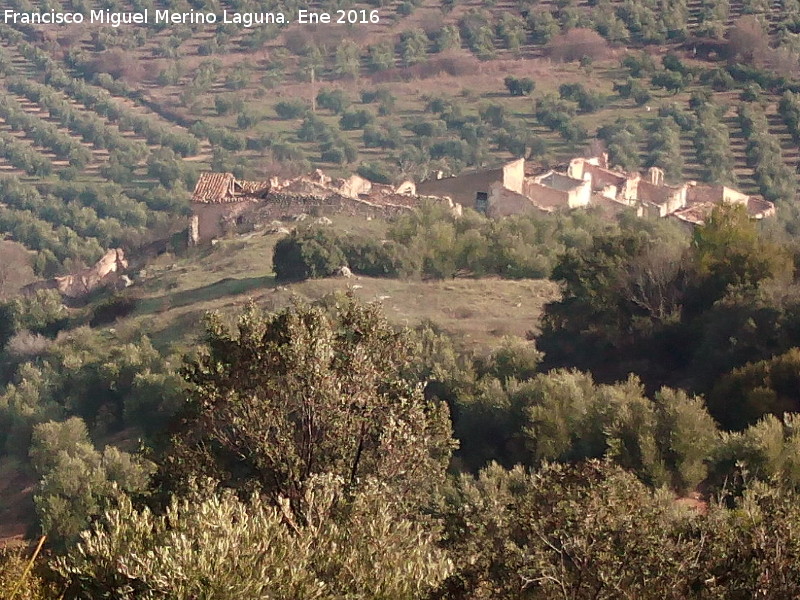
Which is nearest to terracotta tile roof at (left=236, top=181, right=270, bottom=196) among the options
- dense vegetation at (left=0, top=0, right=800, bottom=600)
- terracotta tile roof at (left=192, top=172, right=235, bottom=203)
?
terracotta tile roof at (left=192, top=172, right=235, bottom=203)

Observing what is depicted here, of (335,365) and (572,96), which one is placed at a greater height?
(335,365)

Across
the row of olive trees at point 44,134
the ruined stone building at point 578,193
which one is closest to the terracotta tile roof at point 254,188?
the ruined stone building at point 578,193

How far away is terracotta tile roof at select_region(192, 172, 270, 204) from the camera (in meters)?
40.4

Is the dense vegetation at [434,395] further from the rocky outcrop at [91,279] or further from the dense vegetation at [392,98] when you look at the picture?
the rocky outcrop at [91,279]

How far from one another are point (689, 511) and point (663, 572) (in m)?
2.98

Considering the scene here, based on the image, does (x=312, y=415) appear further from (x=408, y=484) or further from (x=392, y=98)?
(x=392, y=98)

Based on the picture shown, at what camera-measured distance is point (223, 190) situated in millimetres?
41031

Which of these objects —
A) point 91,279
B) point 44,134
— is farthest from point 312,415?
point 44,134

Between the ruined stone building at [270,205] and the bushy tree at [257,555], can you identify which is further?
the ruined stone building at [270,205]

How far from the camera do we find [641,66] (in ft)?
244

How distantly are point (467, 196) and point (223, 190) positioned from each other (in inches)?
307

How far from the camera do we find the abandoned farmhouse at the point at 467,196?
131 ft

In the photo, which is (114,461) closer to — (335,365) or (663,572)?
(335,365)

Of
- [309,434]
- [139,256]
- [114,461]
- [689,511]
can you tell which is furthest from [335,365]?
[139,256]
